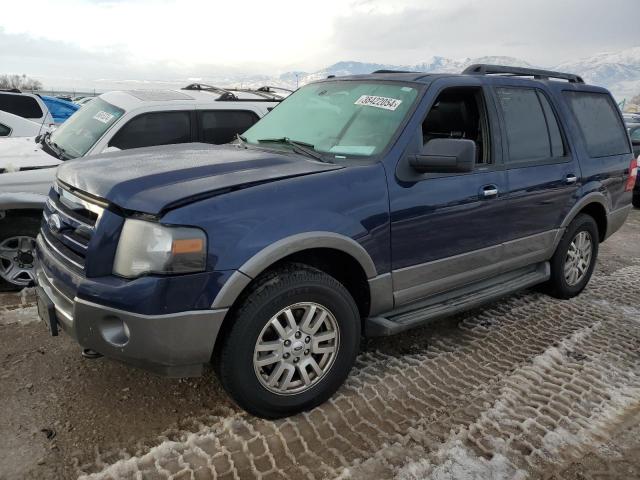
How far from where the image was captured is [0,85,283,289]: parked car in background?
13.8ft

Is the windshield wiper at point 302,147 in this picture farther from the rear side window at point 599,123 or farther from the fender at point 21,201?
the rear side window at point 599,123

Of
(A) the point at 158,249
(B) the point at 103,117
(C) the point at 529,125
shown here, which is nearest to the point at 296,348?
(A) the point at 158,249

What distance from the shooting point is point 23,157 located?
462cm

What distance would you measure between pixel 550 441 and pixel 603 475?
0.92 feet

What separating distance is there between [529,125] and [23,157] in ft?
14.3

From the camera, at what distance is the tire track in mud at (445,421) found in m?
2.46

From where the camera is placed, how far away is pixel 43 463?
7.86ft

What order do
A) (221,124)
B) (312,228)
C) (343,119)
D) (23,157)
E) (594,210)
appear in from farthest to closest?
1. (221,124)
2. (594,210)
3. (23,157)
4. (343,119)
5. (312,228)

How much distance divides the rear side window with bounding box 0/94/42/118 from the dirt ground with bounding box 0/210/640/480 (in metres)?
6.77

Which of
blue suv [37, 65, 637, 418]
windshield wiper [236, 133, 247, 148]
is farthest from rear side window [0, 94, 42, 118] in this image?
blue suv [37, 65, 637, 418]

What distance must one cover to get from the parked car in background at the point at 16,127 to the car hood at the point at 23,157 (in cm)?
239

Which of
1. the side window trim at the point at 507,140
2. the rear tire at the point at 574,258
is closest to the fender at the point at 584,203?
the rear tire at the point at 574,258

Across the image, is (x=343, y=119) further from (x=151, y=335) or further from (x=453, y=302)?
(x=151, y=335)

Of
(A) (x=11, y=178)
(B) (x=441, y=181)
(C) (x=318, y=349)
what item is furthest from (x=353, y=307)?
(A) (x=11, y=178)
